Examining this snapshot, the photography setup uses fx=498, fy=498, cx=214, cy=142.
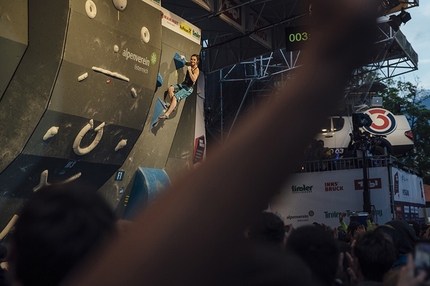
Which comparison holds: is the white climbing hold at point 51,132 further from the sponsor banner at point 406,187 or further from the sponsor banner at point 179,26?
the sponsor banner at point 406,187

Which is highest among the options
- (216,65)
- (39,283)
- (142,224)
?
(216,65)

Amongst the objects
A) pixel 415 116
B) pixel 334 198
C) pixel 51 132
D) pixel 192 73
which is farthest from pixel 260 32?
pixel 415 116

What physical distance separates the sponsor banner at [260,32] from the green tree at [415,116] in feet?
53.0

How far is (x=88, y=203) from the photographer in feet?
3.51

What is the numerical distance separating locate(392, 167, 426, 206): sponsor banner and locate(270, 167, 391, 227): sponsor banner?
525 mm

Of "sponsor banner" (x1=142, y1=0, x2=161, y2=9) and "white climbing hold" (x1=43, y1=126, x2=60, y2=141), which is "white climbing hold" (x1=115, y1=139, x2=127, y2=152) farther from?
"sponsor banner" (x1=142, y1=0, x2=161, y2=9)

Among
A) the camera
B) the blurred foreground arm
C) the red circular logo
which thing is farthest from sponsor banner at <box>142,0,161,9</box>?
the camera

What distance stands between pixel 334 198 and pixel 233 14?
7.05 meters

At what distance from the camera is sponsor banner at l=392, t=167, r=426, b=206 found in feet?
54.6

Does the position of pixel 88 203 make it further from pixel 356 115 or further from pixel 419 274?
pixel 356 115

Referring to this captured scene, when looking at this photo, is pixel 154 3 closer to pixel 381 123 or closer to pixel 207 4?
pixel 207 4

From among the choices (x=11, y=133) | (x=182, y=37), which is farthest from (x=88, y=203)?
(x=182, y=37)

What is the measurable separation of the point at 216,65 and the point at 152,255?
64.4ft

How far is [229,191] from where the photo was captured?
85cm
